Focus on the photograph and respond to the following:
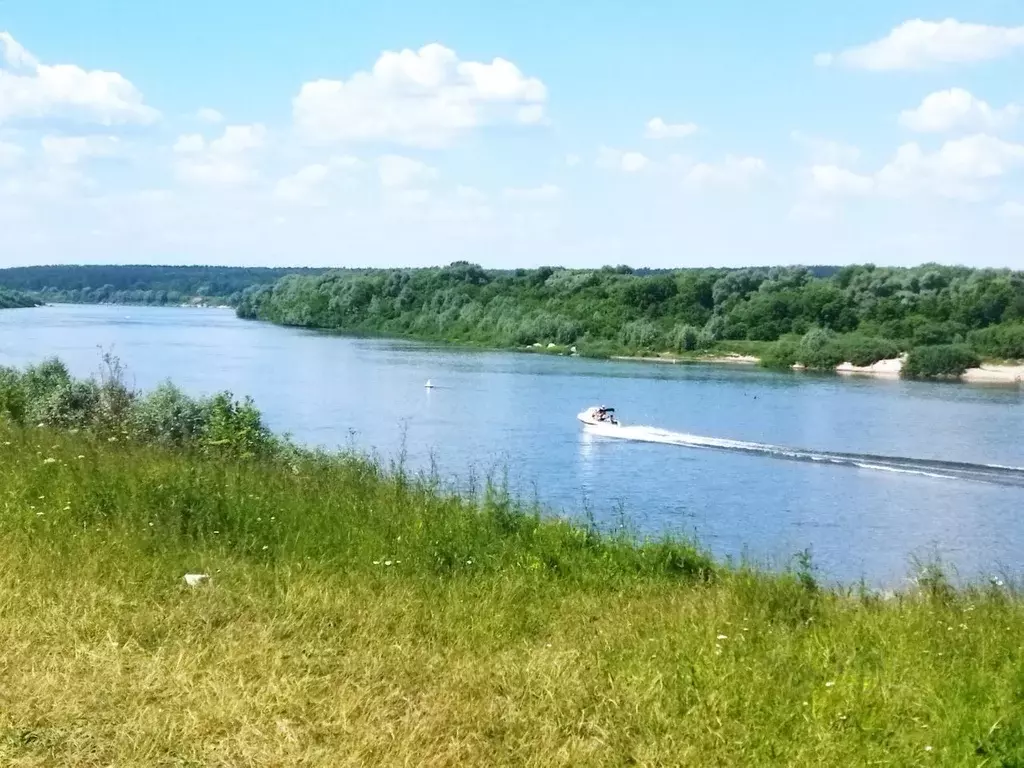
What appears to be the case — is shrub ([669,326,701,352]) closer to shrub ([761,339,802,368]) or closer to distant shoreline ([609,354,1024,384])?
distant shoreline ([609,354,1024,384])

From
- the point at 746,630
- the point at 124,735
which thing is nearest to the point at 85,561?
the point at 124,735

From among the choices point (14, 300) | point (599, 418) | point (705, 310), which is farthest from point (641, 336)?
point (14, 300)

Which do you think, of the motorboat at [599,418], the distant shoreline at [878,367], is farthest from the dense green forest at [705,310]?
the motorboat at [599,418]

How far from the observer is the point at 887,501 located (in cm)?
2511

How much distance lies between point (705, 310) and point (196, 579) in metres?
86.1

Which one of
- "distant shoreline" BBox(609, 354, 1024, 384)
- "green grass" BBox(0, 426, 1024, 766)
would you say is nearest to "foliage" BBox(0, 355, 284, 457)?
"green grass" BBox(0, 426, 1024, 766)

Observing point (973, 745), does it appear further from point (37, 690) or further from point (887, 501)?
point (887, 501)

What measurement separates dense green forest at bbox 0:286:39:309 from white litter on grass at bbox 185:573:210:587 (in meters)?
126

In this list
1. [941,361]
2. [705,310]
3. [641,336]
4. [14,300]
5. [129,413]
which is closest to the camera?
[129,413]

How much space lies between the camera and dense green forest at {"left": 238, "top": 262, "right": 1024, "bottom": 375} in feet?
236

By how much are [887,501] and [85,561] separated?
72.5 ft

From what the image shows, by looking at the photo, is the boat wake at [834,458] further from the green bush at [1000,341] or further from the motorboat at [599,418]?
the green bush at [1000,341]

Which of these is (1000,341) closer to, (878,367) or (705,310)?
(878,367)

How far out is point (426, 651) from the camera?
5020mm
